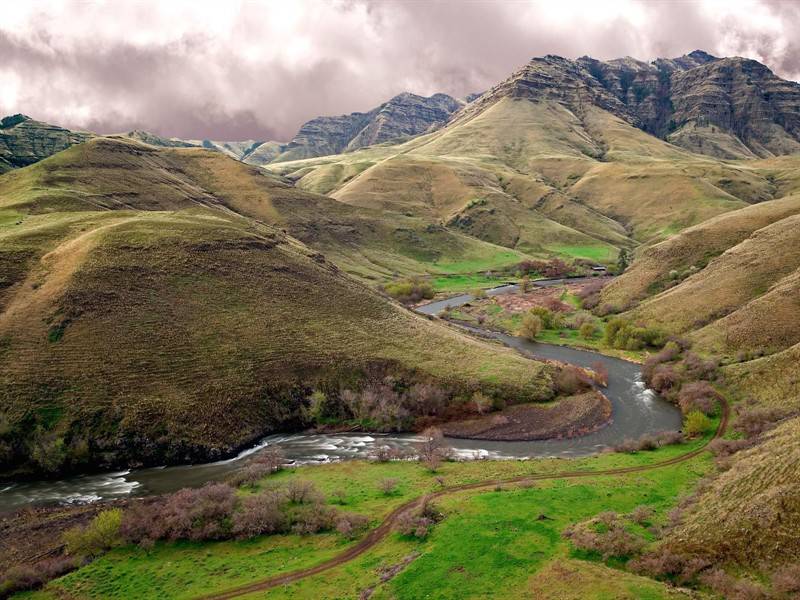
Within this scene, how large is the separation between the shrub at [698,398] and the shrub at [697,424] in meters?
5.25

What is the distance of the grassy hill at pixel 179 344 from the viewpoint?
79.9 metres

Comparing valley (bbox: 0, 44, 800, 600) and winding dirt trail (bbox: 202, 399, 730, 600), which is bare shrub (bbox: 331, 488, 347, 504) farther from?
winding dirt trail (bbox: 202, 399, 730, 600)

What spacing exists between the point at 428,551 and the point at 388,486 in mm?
15563

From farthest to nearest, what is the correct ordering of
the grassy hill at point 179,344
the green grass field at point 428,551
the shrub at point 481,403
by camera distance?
the shrub at point 481,403 < the grassy hill at point 179,344 < the green grass field at point 428,551

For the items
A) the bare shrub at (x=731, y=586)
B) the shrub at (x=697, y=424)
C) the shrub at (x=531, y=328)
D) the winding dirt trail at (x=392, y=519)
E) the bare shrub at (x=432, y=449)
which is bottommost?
the bare shrub at (x=731, y=586)

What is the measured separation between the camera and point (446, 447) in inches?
3268

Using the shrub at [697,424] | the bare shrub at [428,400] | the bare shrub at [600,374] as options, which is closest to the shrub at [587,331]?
the bare shrub at [600,374]

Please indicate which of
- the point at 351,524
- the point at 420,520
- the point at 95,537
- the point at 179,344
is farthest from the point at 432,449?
the point at 179,344

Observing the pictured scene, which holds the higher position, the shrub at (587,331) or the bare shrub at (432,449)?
the shrub at (587,331)

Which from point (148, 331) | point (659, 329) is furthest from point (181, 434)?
point (659, 329)

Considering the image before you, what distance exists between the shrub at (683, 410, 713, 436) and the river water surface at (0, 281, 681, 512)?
6.12 meters

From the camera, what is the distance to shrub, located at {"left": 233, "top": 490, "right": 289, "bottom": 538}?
192 ft

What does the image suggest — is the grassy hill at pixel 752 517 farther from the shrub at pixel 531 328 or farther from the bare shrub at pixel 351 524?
the shrub at pixel 531 328

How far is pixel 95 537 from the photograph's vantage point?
57.0 m
